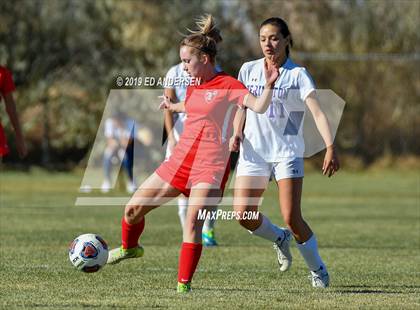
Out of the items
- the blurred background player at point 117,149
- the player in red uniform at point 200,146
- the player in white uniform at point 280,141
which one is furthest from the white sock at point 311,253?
the blurred background player at point 117,149

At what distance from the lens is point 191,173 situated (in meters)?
7.00

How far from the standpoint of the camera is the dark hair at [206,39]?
22.9 ft

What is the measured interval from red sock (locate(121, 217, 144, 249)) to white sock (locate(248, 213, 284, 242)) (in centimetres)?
97

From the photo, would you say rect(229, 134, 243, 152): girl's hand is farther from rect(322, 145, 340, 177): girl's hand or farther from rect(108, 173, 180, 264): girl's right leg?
rect(322, 145, 340, 177): girl's hand

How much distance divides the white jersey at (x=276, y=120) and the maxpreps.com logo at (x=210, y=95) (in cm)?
52

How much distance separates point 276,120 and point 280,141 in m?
0.16

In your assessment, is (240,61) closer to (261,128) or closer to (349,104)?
(349,104)

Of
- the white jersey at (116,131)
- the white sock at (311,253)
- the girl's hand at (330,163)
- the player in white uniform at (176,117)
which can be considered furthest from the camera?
the white jersey at (116,131)

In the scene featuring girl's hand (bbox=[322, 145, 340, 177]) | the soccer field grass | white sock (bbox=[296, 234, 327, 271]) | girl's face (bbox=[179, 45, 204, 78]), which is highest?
girl's face (bbox=[179, 45, 204, 78])

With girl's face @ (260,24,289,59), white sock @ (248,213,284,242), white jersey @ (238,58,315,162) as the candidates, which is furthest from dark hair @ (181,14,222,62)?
white sock @ (248,213,284,242)

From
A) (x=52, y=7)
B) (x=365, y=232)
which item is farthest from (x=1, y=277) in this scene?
(x=52, y=7)

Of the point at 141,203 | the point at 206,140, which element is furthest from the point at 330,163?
the point at 141,203

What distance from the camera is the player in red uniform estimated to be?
6926 millimetres

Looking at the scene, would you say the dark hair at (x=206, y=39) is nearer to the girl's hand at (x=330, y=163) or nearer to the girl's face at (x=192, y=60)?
the girl's face at (x=192, y=60)
